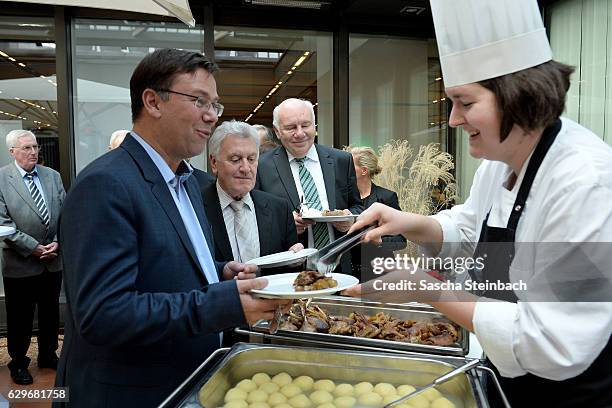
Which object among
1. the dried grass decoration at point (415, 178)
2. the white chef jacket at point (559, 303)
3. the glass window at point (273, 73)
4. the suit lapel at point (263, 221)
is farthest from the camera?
the glass window at point (273, 73)

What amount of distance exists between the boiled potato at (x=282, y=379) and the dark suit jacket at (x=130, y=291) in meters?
0.26

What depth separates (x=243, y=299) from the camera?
45.1 inches

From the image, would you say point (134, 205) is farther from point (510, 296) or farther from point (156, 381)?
point (510, 296)

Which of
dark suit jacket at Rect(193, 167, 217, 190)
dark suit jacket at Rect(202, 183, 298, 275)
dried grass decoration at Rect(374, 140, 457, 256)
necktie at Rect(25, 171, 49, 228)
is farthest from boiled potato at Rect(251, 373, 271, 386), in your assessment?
dried grass decoration at Rect(374, 140, 457, 256)

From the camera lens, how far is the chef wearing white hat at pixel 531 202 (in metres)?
0.91

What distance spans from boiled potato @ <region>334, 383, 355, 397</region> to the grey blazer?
309 centimetres

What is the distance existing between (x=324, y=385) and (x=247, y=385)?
22 centimetres

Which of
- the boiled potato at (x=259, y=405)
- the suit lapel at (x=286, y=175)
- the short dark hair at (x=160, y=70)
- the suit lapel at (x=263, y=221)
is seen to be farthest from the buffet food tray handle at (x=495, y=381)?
the suit lapel at (x=286, y=175)

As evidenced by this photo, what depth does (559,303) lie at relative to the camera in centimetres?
92

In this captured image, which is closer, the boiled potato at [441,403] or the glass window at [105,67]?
the boiled potato at [441,403]

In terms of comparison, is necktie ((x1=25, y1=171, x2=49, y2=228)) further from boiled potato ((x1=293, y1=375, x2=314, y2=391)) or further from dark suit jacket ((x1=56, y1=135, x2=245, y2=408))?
boiled potato ((x1=293, y1=375, x2=314, y2=391))

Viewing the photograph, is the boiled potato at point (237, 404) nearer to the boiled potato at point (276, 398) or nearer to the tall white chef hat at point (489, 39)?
the boiled potato at point (276, 398)

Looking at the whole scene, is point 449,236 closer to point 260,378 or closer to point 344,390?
point 344,390

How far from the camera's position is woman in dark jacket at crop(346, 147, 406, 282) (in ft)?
9.71
